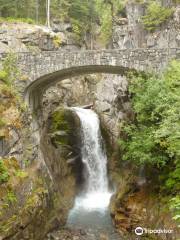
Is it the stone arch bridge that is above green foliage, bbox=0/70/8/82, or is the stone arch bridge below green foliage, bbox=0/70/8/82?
above

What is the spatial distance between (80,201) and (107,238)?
5737mm

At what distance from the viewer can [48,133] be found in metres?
23.8

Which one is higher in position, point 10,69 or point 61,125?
point 10,69

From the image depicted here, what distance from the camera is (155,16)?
1093 inches

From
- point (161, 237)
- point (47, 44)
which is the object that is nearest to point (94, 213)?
point (161, 237)

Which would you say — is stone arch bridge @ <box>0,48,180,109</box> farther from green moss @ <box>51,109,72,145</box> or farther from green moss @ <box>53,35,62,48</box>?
green moss @ <box>53,35,62,48</box>

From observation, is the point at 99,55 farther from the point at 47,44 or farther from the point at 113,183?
the point at 47,44

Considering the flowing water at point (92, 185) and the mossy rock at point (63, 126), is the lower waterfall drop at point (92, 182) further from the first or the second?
the mossy rock at point (63, 126)

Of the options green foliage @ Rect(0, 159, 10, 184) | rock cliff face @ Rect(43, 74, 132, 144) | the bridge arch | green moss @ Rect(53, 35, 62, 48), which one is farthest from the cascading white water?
green moss @ Rect(53, 35, 62, 48)

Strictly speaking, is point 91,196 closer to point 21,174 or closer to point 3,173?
point 21,174

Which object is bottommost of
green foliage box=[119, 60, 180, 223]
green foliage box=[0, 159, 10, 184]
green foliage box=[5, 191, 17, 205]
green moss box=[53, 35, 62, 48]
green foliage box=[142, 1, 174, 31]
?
green foliage box=[5, 191, 17, 205]

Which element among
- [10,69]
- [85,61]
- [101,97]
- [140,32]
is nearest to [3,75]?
[10,69]

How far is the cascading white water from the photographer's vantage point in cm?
2145

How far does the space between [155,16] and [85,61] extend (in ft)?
40.2
